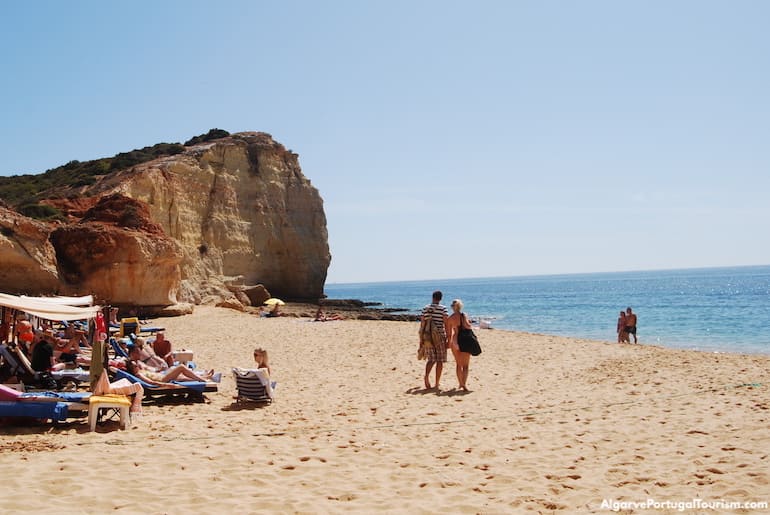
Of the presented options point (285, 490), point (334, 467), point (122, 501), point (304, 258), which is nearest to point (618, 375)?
point (334, 467)

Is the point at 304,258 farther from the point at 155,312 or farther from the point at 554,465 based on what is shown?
the point at 554,465

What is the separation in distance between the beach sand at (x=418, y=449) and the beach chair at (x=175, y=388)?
0.76 feet

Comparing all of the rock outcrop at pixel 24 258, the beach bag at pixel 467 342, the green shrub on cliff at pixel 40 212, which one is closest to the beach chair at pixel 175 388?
the beach bag at pixel 467 342

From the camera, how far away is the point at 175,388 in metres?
8.58

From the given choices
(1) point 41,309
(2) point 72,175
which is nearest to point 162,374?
(1) point 41,309

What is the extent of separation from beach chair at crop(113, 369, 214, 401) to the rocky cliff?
15836 mm

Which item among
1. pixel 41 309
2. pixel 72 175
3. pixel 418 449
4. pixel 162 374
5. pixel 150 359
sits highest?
pixel 72 175

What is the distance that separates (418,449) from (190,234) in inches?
1303

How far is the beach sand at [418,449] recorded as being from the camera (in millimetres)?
4652

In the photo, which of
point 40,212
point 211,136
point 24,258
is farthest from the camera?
point 211,136

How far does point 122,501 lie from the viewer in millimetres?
4516

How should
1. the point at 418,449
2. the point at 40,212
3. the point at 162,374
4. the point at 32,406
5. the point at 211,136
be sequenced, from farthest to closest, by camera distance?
the point at 211,136 < the point at 40,212 < the point at 162,374 < the point at 32,406 < the point at 418,449

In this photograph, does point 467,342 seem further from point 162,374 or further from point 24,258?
point 24,258

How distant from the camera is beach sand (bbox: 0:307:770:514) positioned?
4.65 meters
